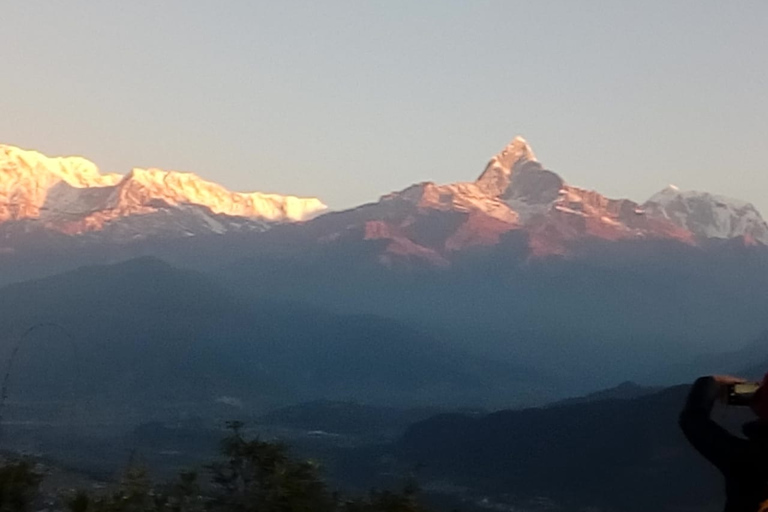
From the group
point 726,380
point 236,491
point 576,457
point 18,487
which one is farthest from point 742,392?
point 576,457

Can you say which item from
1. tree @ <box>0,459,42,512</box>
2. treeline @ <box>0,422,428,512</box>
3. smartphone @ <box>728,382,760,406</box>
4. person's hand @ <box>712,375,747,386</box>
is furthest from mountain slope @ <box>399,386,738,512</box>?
smartphone @ <box>728,382,760,406</box>

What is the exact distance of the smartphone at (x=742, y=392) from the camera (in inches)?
227

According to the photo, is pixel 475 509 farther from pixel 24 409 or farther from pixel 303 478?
pixel 24 409

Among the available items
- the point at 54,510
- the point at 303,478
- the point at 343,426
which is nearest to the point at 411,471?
the point at 303,478

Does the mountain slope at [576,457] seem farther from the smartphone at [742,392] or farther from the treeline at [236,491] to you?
the smartphone at [742,392]

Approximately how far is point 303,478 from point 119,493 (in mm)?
1731

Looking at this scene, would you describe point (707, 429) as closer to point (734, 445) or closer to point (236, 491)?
point (734, 445)

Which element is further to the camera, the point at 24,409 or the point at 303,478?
the point at 24,409

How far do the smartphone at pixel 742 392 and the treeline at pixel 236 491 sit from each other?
5313 mm

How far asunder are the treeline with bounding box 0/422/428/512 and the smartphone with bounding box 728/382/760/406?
5313mm

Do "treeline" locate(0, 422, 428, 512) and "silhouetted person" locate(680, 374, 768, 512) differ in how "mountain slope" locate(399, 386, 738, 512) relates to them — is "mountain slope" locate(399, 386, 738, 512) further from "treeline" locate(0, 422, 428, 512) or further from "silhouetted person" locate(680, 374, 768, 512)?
"silhouetted person" locate(680, 374, 768, 512)

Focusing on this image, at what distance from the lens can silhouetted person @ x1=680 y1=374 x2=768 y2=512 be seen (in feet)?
18.2

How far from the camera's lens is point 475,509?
8250cm

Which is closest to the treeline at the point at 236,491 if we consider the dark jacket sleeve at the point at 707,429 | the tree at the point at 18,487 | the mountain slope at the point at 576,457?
the tree at the point at 18,487
